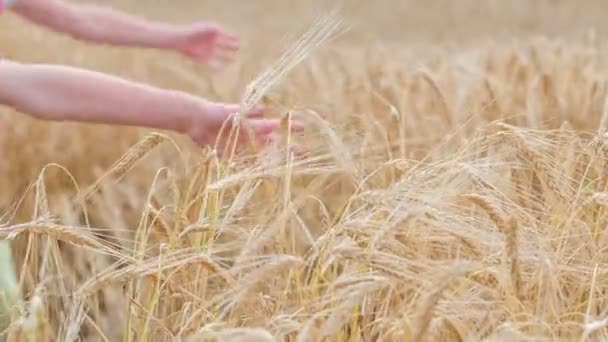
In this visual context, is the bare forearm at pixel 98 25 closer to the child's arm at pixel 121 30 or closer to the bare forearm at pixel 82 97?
the child's arm at pixel 121 30

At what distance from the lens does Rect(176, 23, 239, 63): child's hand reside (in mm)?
1960

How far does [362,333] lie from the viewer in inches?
43.4

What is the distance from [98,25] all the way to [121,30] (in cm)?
4

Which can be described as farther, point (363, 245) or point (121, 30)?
point (121, 30)

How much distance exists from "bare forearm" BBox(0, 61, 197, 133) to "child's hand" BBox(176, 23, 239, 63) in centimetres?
68

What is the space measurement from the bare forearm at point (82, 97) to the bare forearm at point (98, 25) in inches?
26.1

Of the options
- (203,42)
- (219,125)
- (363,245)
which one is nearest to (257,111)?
(219,125)

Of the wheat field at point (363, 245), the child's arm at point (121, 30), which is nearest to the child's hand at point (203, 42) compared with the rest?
the child's arm at point (121, 30)

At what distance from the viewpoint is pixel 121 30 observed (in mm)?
1969

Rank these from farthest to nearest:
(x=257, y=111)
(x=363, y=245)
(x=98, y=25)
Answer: (x=98, y=25) → (x=257, y=111) → (x=363, y=245)

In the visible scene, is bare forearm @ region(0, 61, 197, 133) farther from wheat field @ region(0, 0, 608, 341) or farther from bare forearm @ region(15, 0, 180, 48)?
bare forearm @ region(15, 0, 180, 48)

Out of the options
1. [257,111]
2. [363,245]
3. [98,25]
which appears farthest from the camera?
[98,25]

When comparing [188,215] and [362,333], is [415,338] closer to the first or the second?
[362,333]

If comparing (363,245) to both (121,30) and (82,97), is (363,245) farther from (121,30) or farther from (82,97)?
(121,30)
